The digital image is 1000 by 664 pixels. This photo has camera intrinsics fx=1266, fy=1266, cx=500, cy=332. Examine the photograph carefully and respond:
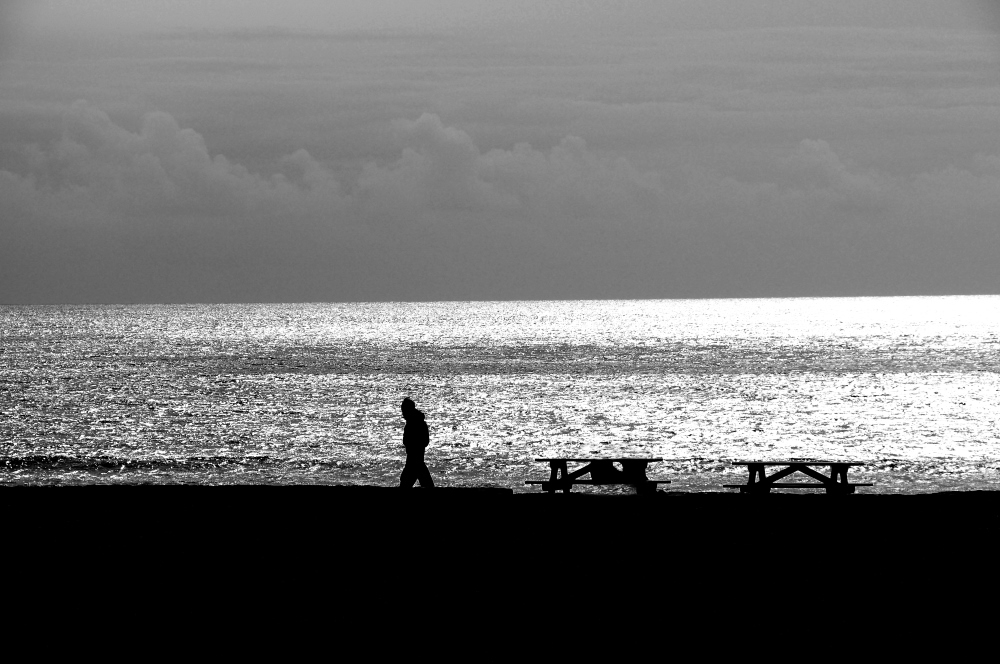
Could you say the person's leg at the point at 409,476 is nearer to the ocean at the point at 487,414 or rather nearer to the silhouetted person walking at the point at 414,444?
the silhouetted person walking at the point at 414,444

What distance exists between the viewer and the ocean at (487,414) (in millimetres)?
41688

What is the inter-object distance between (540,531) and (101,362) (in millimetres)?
106121

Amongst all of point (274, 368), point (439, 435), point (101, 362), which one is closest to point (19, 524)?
point (439, 435)

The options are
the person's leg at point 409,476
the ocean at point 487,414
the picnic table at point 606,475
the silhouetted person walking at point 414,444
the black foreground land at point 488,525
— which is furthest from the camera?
the ocean at point 487,414

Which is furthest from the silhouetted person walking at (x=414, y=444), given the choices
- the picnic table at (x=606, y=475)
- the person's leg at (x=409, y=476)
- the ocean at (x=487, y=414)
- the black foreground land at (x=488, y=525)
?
the ocean at (x=487, y=414)

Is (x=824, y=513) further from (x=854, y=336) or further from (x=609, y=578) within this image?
(x=854, y=336)

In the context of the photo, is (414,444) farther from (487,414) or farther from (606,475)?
(487,414)

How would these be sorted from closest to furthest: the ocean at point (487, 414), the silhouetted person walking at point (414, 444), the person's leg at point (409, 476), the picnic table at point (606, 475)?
the person's leg at point (409, 476), the silhouetted person walking at point (414, 444), the picnic table at point (606, 475), the ocean at point (487, 414)

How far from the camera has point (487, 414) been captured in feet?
206

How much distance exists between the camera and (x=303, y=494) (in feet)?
57.5

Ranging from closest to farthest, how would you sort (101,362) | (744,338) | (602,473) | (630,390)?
(602,473), (630,390), (101,362), (744,338)

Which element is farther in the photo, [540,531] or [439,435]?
[439,435]

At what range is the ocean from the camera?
41688 millimetres

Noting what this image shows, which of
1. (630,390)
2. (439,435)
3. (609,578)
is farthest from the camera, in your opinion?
(630,390)
